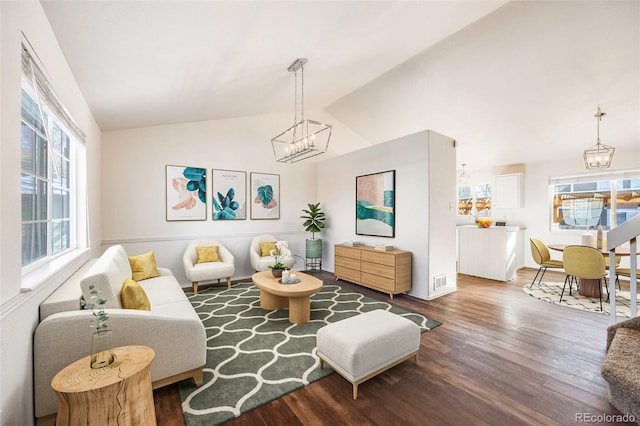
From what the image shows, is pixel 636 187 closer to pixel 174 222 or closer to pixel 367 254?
pixel 367 254

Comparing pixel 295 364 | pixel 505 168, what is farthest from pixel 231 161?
pixel 505 168

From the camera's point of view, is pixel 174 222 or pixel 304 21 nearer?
pixel 304 21

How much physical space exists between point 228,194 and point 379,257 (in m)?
3.16

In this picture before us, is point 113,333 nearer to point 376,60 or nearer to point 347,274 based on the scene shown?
point 347,274

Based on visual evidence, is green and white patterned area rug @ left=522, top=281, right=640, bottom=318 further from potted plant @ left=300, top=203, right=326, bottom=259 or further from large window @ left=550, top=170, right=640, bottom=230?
potted plant @ left=300, top=203, right=326, bottom=259

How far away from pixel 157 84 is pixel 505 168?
24.0 feet

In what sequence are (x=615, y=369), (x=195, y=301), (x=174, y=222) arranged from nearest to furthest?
(x=615, y=369), (x=195, y=301), (x=174, y=222)

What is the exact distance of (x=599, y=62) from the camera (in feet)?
10.6

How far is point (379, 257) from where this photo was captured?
14.0 ft

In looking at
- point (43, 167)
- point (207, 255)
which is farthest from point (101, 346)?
point (207, 255)

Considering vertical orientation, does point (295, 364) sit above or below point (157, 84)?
below

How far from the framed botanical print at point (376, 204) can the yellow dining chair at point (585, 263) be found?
2523 millimetres

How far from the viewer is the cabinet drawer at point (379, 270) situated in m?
4.04

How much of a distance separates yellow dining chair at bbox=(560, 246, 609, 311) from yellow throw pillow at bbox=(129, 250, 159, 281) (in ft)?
19.6
